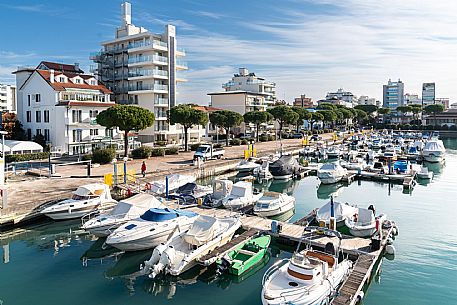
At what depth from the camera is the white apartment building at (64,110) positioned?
51.8m

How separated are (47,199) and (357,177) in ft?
113

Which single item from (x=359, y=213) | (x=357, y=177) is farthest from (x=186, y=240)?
(x=357, y=177)

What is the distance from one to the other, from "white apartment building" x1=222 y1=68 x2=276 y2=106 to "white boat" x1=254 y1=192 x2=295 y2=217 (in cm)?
8416

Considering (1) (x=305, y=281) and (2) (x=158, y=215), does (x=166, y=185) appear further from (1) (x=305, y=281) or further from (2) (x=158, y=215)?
(1) (x=305, y=281)

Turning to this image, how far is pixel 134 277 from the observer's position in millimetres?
18219

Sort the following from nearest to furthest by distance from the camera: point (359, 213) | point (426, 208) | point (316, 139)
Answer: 1. point (359, 213)
2. point (426, 208)
3. point (316, 139)

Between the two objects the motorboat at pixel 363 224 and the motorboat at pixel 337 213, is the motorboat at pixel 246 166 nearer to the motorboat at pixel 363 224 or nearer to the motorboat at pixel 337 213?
the motorboat at pixel 337 213

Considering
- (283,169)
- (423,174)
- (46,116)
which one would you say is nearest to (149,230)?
(283,169)

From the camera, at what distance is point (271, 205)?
2748cm

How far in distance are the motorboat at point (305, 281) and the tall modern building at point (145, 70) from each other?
2160 inches

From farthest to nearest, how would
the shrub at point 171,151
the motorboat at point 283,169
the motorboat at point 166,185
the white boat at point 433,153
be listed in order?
1. the white boat at point 433,153
2. the shrub at point 171,151
3. the motorboat at point 283,169
4. the motorboat at point 166,185

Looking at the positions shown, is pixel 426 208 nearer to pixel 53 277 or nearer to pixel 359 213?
pixel 359 213

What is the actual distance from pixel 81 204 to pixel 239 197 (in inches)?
455

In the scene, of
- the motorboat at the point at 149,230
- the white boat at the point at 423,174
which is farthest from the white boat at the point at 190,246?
the white boat at the point at 423,174
